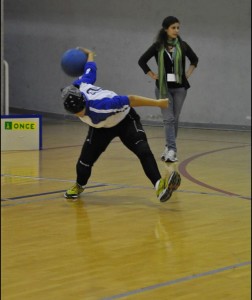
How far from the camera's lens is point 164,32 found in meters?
5.20

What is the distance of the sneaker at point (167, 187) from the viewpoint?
454 centimetres

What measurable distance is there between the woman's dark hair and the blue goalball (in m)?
0.51

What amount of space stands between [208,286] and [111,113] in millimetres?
1602

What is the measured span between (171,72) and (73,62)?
4.97 ft

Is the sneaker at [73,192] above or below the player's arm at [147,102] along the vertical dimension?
below

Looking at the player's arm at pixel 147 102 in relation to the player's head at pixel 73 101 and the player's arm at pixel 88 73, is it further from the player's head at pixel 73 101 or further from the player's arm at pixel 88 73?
the player's arm at pixel 88 73

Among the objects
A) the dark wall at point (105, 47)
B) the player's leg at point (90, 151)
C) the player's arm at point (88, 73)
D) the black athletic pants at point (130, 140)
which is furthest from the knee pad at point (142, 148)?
the dark wall at point (105, 47)

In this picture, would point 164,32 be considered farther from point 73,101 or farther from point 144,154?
point 73,101

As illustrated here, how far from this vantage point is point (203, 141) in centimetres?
767

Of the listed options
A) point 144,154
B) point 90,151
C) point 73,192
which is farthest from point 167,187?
point 73,192

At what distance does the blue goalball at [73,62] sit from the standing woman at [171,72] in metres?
0.76

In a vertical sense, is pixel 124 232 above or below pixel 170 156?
below

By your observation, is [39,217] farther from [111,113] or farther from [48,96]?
[48,96]

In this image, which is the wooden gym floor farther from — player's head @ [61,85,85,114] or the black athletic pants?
player's head @ [61,85,85,114]
